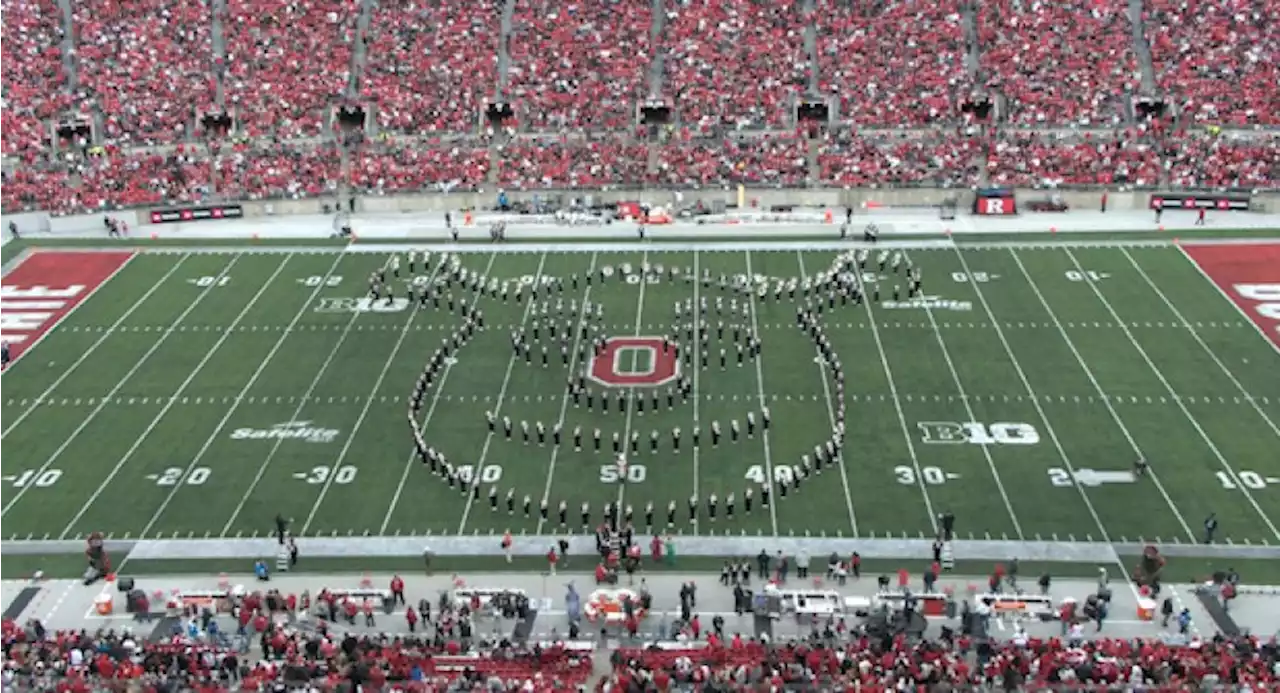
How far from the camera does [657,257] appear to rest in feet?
121

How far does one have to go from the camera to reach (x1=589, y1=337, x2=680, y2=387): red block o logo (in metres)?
28.3

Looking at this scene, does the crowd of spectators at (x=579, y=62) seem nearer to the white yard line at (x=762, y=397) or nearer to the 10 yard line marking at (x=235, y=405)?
the white yard line at (x=762, y=397)

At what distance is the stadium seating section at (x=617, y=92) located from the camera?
44156 mm

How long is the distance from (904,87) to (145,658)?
120ft

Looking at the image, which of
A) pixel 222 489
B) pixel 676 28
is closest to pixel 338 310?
pixel 222 489

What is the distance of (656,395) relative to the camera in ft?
90.0

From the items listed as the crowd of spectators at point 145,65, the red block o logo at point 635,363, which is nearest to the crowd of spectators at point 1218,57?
the red block o logo at point 635,363

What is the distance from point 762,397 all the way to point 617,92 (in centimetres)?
2361

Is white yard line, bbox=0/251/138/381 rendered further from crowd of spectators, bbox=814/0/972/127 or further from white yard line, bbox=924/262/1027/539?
crowd of spectators, bbox=814/0/972/127

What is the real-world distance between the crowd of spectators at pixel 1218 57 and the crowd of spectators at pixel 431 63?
24.8 metres

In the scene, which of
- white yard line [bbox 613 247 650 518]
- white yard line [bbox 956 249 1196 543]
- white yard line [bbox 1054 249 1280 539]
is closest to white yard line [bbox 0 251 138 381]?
white yard line [bbox 613 247 650 518]

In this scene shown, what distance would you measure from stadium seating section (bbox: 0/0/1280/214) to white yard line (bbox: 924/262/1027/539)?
1340cm

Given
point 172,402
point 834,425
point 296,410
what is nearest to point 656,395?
point 834,425

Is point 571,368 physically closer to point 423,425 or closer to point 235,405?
point 423,425
